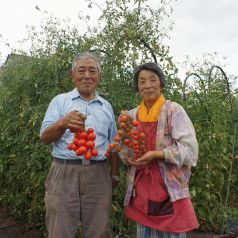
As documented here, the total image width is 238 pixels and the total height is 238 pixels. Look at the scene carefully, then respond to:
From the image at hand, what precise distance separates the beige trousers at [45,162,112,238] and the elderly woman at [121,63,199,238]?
183 mm

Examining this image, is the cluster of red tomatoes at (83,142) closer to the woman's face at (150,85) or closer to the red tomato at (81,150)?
the red tomato at (81,150)

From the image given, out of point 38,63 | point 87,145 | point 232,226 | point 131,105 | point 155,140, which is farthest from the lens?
point 232,226

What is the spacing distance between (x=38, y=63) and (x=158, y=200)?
6.25 ft

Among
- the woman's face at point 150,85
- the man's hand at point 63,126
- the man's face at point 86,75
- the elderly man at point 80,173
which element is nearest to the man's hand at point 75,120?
the man's hand at point 63,126

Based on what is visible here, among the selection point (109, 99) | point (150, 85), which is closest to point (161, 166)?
point (150, 85)

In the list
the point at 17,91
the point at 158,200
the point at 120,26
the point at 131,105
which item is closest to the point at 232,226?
the point at 131,105

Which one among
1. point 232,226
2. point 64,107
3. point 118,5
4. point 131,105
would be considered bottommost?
point 232,226

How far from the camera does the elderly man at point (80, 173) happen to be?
84.5 inches

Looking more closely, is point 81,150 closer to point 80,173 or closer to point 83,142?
point 83,142

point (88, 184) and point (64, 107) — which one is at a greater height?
point (64, 107)

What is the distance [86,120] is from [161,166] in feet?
1.60

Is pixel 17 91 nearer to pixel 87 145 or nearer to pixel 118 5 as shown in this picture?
pixel 118 5

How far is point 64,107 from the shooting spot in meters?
2.20

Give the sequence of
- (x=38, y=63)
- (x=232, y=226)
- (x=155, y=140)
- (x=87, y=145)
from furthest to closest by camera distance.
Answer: (x=232, y=226) → (x=38, y=63) → (x=155, y=140) → (x=87, y=145)
